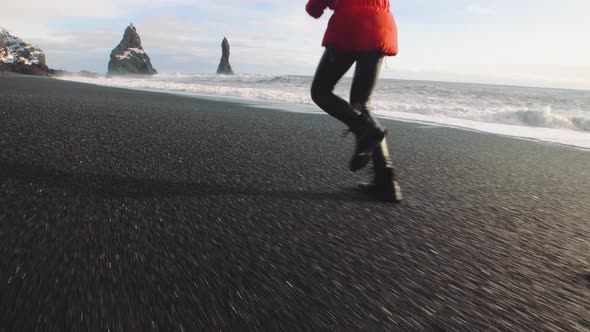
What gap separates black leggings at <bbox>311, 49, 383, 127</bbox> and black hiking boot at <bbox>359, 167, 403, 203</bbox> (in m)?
0.28

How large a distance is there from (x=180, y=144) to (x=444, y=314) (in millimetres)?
2251

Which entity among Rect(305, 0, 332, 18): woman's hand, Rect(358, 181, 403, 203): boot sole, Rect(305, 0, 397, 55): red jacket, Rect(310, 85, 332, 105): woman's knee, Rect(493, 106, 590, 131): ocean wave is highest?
Rect(305, 0, 332, 18): woman's hand

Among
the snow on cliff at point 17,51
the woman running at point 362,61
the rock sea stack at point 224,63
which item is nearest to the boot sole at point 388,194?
the woman running at point 362,61

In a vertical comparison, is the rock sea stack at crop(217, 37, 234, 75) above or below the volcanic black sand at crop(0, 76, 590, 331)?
above

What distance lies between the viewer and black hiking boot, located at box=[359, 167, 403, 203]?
1660mm

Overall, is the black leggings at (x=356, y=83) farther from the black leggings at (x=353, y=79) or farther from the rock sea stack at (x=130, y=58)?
the rock sea stack at (x=130, y=58)

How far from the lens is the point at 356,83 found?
1731 mm

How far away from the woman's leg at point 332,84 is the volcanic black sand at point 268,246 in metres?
0.38

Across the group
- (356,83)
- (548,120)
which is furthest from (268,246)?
(548,120)

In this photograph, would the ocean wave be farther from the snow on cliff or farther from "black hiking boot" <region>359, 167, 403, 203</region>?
the snow on cliff

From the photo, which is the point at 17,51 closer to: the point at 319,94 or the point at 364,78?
the point at 319,94

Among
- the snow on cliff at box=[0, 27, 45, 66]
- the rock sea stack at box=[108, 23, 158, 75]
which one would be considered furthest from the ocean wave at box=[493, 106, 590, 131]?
the rock sea stack at box=[108, 23, 158, 75]

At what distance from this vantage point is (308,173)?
6.89ft

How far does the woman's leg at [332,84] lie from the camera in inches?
67.8
